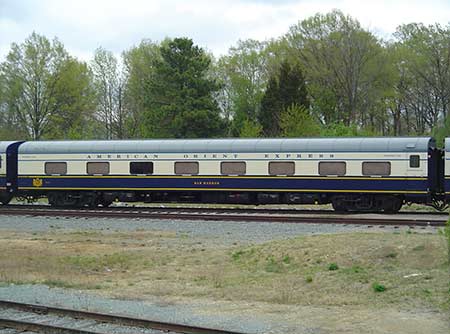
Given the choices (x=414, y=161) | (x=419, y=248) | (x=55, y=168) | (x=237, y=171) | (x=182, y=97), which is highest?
(x=182, y=97)

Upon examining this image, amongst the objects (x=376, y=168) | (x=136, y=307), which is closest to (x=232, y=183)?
(x=376, y=168)

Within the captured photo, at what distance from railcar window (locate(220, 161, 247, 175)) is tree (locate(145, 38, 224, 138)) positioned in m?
26.4

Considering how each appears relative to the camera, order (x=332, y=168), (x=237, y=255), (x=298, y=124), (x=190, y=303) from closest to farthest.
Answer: (x=190, y=303)
(x=237, y=255)
(x=332, y=168)
(x=298, y=124)

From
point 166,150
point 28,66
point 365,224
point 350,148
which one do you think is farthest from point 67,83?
point 365,224

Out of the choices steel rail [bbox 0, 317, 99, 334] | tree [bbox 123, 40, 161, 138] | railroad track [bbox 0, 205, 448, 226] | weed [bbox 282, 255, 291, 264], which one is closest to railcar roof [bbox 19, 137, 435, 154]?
railroad track [bbox 0, 205, 448, 226]

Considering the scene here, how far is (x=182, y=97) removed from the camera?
56.1 meters

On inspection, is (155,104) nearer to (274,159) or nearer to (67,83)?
(67,83)

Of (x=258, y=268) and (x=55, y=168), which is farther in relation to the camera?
(x=55, y=168)

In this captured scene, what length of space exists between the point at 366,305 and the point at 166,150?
62.4 feet

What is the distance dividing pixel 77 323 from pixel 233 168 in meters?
18.5

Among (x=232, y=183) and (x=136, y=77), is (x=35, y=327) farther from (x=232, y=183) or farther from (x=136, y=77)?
(x=136, y=77)

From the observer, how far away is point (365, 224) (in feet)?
70.2

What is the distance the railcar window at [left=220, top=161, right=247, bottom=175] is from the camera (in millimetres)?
27750

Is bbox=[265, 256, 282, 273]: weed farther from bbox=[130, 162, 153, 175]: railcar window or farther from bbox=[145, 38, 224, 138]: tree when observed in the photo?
bbox=[145, 38, 224, 138]: tree
